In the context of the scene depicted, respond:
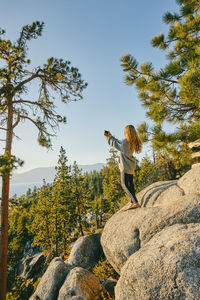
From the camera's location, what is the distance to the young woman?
6.46 m

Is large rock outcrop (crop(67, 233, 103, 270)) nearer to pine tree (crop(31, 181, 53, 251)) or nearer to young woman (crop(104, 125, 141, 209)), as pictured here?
young woman (crop(104, 125, 141, 209))

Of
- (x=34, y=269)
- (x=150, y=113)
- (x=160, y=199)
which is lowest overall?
(x=34, y=269)

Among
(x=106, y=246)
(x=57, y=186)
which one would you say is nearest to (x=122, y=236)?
(x=106, y=246)

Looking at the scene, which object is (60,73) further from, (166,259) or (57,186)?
(57,186)

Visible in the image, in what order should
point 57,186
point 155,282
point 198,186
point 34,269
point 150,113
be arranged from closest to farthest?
point 155,282, point 198,186, point 150,113, point 57,186, point 34,269

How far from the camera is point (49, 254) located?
18.9 m

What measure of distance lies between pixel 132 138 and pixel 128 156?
2.38 ft

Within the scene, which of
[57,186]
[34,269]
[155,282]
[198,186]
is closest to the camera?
[155,282]

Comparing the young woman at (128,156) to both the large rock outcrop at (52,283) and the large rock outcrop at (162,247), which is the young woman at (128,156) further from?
the large rock outcrop at (52,283)

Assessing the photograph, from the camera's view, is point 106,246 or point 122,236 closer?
point 122,236

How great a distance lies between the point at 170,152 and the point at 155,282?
4.24 meters

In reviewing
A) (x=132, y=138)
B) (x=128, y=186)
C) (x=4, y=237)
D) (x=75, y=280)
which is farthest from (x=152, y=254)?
(x=4, y=237)

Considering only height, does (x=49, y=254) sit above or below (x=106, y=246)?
below

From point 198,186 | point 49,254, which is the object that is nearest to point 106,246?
point 198,186
